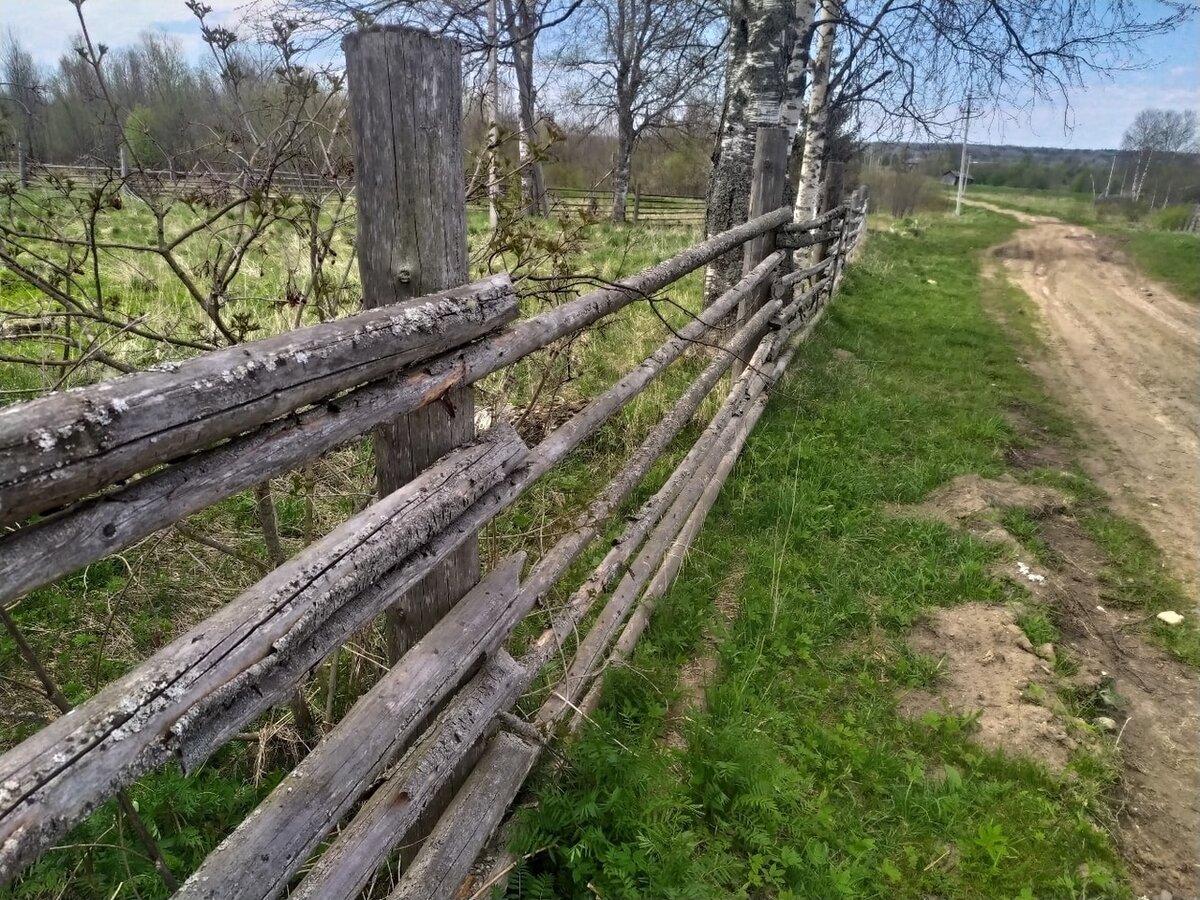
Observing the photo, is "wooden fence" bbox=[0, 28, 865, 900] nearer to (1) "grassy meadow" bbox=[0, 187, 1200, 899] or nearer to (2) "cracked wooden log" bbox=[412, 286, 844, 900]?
(2) "cracked wooden log" bbox=[412, 286, 844, 900]

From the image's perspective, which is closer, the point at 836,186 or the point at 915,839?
the point at 915,839

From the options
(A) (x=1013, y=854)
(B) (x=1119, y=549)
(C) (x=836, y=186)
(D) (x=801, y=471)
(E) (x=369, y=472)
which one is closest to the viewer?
(A) (x=1013, y=854)

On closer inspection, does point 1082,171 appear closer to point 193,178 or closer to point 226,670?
point 193,178

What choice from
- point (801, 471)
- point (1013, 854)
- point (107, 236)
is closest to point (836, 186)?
point (801, 471)

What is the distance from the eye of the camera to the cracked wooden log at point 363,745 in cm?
128

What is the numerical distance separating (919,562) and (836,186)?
32.5 feet

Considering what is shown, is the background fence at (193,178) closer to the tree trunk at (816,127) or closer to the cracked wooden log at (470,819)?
the cracked wooden log at (470,819)

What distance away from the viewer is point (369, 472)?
11.4 feet

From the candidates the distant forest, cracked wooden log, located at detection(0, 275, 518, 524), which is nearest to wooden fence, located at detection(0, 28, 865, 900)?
cracked wooden log, located at detection(0, 275, 518, 524)

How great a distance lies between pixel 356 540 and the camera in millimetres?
1391

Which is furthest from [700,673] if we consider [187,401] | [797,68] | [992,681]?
[797,68]

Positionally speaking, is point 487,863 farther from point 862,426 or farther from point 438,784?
point 862,426

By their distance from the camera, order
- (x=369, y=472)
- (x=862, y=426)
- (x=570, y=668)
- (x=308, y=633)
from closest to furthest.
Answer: (x=308, y=633) → (x=570, y=668) → (x=369, y=472) → (x=862, y=426)

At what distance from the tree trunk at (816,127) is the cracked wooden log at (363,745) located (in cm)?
872
